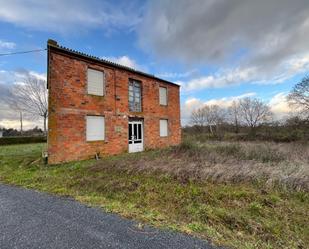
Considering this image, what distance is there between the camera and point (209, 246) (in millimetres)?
2924

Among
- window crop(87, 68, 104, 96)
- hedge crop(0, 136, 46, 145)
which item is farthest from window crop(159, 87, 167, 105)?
hedge crop(0, 136, 46, 145)

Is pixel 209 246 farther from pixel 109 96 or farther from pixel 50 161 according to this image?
pixel 109 96

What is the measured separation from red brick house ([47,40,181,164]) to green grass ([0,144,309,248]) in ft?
12.4

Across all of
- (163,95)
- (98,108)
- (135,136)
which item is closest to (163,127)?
(163,95)

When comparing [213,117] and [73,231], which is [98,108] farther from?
[213,117]

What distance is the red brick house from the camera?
10570 mm

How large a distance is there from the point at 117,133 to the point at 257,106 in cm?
3918

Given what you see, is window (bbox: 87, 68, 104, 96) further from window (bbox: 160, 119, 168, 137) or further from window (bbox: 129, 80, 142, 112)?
window (bbox: 160, 119, 168, 137)

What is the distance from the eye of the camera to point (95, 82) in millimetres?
12430

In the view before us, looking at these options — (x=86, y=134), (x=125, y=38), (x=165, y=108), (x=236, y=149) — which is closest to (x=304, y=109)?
(x=165, y=108)

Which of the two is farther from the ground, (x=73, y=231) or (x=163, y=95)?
(x=163, y=95)

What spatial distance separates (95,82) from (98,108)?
1.55 meters

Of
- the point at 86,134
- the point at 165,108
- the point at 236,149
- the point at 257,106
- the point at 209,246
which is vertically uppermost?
the point at 257,106

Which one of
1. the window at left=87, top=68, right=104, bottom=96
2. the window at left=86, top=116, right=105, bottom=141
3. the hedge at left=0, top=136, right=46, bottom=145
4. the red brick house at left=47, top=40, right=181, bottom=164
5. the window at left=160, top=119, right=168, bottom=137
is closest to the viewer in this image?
the red brick house at left=47, top=40, right=181, bottom=164
